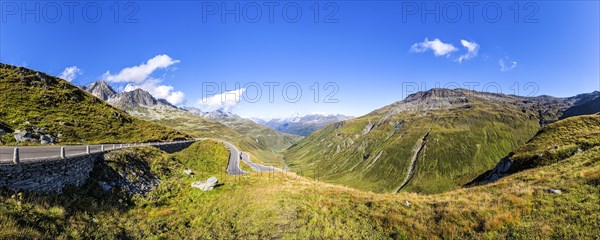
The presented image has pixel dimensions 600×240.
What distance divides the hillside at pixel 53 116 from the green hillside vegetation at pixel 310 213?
4027cm

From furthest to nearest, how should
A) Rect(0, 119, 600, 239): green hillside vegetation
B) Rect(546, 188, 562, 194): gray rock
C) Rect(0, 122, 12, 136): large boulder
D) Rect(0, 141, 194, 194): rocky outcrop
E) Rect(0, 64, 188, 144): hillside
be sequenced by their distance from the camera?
Rect(0, 64, 188, 144): hillside → Rect(0, 122, 12, 136): large boulder → Rect(0, 141, 194, 194): rocky outcrop → Rect(546, 188, 562, 194): gray rock → Rect(0, 119, 600, 239): green hillside vegetation

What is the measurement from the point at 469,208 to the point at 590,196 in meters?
5.98

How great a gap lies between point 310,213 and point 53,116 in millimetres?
73126

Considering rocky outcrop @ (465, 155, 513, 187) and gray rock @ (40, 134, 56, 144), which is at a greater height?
gray rock @ (40, 134, 56, 144)

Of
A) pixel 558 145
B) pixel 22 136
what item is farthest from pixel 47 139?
pixel 558 145

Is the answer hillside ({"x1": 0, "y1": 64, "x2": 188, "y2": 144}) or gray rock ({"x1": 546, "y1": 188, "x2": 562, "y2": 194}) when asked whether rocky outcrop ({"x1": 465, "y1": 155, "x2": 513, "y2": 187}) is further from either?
hillside ({"x1": 0, "y1": 64, "x2": 188, "y2": 144})

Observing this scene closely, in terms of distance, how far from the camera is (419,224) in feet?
54.9

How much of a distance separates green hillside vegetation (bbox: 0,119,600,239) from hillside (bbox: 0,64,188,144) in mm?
40273

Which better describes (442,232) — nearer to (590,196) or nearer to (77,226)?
(590,196)

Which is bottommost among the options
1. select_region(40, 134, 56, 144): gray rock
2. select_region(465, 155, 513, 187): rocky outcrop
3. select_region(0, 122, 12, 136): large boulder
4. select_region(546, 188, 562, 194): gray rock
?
select_region(465, 155, 513, 187): rocky outcrop

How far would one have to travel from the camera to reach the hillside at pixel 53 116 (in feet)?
162

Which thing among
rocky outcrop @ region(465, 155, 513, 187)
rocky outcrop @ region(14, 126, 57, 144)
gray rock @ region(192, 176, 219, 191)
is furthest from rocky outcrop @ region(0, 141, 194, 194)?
rocky outcrop @ region(465, 155, 513, 187)

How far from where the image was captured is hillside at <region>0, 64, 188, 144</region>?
49.4 meters

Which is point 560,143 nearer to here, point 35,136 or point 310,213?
point 310,213
